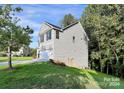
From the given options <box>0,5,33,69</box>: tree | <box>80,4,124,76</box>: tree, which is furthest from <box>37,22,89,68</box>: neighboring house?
<box>80,4,124,76</box>: tree

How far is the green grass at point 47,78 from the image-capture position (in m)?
4.95

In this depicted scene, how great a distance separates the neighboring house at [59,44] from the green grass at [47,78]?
17 cm

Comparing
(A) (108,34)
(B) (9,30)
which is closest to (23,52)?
(B) (9,30)

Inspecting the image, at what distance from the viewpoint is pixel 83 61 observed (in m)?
5.59

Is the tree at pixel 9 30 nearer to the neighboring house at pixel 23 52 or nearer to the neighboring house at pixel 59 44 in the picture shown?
the neighboring house at pixel 23 52

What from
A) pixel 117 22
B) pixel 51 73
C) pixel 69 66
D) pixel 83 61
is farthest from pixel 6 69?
pixel 117 22

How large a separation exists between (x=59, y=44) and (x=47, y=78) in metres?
0.67

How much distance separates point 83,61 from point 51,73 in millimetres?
768

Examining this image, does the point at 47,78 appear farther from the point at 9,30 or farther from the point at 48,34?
the point at 9,30

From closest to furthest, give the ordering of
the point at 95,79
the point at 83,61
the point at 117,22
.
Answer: the point at 95,79, the point at 83,61, the point at 117,22

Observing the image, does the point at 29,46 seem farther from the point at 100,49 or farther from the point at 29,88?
the point at 100,49

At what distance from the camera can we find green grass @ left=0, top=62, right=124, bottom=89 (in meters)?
4.95

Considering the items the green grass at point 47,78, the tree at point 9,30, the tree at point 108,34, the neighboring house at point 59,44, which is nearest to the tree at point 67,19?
the neighboring house at point 59,44

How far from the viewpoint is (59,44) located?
5.30m
